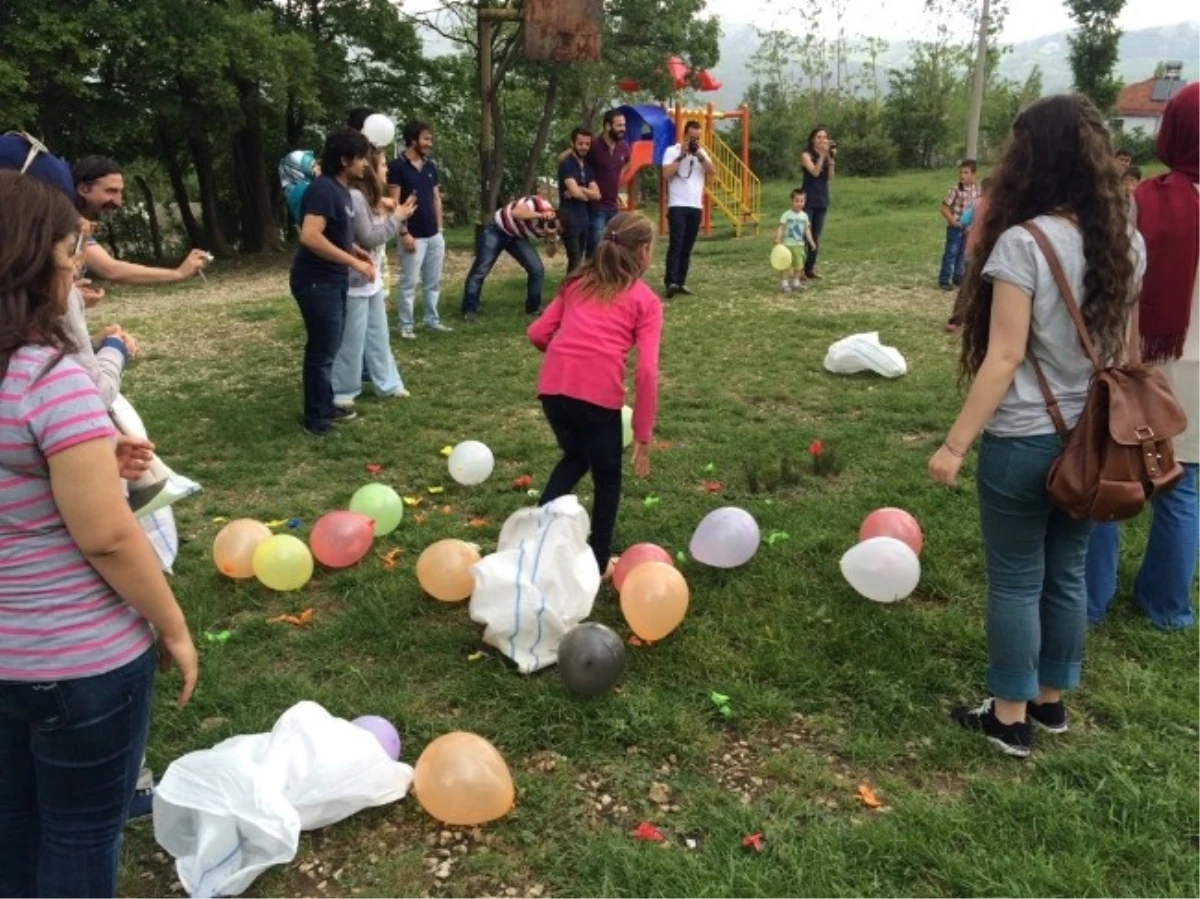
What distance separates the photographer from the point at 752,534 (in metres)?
3.85

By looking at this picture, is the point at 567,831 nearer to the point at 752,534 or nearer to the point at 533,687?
the point at 533,687

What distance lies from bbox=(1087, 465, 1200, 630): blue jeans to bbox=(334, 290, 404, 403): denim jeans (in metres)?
4.48

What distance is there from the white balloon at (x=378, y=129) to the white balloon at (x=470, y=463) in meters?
3.29

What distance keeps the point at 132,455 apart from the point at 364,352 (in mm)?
4557

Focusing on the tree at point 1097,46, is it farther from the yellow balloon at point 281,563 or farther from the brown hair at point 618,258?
the yellow balloon at point 281,563

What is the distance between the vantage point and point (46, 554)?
5.23 ft

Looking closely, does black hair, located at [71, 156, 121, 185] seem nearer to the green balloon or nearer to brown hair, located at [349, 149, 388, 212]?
brown hair, located at [349, 149, 388, 212]

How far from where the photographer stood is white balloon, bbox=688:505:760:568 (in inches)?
150

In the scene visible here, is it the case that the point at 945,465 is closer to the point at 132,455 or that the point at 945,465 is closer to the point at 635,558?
the point at 635,558

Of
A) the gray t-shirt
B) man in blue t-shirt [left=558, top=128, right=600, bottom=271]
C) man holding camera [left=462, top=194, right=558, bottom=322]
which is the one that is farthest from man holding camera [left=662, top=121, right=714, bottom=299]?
the gray t-shirt

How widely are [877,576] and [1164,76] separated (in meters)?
55.1

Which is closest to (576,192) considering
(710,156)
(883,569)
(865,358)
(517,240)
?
(517,240)

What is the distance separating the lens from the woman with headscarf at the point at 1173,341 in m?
2.88

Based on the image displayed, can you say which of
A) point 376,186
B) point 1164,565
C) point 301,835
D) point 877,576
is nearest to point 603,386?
point 877,576
